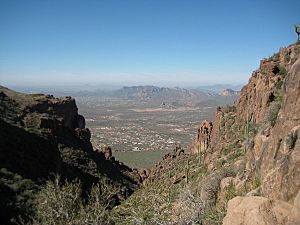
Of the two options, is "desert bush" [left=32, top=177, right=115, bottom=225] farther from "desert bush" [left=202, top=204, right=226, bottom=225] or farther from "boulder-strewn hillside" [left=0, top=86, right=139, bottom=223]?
"boulder-strewn hillside" [left=0, top=86, right=139, bottom=223]

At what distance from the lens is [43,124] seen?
6394 centimetres

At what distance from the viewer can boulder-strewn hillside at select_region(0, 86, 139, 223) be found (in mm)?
43078

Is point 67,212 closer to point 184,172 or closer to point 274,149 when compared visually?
point 274,149

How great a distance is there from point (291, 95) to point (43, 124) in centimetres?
5200

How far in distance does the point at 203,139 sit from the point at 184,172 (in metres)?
15.1

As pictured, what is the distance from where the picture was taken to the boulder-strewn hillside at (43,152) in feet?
141

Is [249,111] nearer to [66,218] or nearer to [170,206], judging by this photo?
[170,206]

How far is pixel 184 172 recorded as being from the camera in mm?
54125

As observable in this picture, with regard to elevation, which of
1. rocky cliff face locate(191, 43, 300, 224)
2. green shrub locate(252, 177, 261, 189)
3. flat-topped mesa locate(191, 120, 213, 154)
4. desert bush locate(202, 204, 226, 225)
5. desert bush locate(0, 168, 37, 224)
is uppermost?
rocky cliff face locate(191, 43, 300, 224)

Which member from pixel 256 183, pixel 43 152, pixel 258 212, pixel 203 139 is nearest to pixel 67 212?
pixel 256 183

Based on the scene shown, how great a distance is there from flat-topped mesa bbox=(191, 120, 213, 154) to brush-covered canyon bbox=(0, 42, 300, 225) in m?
0.22

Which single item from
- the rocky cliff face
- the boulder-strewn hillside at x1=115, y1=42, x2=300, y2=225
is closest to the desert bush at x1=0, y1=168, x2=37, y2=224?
the boulder-strewn hillside at x1=115, y1=42, x2=300, y2=225

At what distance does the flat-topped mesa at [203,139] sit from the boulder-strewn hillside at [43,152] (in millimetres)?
13979

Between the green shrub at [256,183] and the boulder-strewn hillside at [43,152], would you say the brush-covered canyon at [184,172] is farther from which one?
the boulder-strewn hillside at [43,152]
